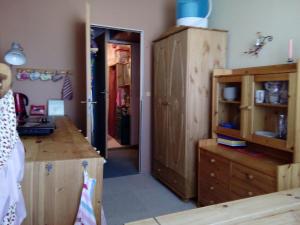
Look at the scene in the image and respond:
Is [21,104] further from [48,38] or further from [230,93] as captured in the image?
[230,93]

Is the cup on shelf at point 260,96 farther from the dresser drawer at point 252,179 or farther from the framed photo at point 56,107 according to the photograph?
the framed photo at point 56,107

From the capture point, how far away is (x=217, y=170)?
2307 mm

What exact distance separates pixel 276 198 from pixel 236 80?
135 cm

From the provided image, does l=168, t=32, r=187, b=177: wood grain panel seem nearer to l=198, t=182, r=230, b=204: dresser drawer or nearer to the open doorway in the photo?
l=198, t=182, r=230, b=204: dresser drawer

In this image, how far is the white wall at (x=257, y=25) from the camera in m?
2.11

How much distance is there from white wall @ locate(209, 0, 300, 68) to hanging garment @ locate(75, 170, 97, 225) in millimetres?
1824

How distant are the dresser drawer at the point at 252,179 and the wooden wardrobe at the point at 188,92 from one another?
0.72 meters

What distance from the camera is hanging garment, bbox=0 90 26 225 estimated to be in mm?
955

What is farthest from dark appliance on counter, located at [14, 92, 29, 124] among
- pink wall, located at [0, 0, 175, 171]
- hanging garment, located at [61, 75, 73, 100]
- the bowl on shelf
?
the bowl on shelf

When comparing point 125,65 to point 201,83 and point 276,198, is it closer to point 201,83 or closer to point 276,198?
point 201,83

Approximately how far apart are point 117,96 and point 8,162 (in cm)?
532

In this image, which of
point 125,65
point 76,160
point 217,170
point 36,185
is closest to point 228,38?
point 217,170

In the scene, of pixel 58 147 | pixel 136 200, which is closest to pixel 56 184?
pixel 58 147

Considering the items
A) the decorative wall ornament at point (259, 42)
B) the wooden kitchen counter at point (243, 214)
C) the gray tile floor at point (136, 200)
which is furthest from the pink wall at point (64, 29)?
the wooden kitchen counter at point (243, 214)
